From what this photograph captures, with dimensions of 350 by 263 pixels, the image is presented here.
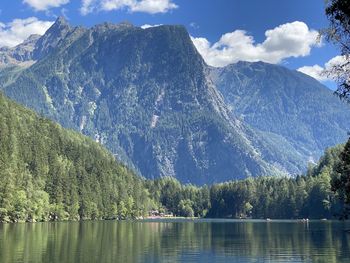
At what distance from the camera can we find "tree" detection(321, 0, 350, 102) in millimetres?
36531

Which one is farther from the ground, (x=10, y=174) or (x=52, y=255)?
(x=10, y=174)

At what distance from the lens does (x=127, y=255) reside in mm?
78062

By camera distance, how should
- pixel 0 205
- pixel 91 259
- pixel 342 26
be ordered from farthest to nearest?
pixel 0 205, pixel 91 259, pixel 342 26

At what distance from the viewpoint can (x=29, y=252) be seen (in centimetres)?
7662

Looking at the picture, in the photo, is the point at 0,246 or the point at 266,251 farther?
the point at 266,251

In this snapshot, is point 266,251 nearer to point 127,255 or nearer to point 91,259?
point 127,255

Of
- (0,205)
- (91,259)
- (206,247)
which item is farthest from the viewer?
(0,205)

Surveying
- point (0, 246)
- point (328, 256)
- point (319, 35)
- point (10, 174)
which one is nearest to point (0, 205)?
point (10, 174)

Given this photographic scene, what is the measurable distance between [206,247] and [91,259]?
108 ft

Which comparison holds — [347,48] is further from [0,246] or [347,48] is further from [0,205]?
[0,205]

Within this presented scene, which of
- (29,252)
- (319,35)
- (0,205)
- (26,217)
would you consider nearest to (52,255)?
(29,252)

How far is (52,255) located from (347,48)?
51.2 m

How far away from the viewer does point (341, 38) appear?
37.7 m

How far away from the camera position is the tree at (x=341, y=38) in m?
36.5
